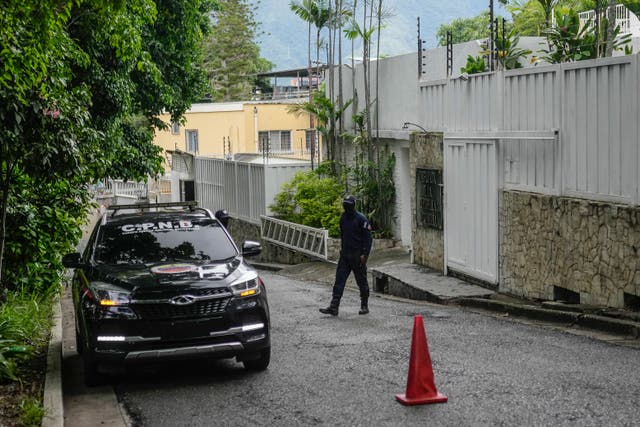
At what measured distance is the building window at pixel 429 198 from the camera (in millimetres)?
18639

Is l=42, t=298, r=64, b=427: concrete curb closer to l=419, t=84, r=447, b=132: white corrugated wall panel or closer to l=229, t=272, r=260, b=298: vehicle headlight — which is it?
l=229, t=272, r=260, b=298: vehicle headlight

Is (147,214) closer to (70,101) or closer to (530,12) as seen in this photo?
(70,101)

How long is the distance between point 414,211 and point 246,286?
35.8 ft

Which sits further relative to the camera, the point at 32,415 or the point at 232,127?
the point at 232,127

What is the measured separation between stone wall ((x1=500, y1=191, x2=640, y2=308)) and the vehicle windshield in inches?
209

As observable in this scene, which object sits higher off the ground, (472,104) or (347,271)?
(472,104)

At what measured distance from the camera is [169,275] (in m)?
9.55

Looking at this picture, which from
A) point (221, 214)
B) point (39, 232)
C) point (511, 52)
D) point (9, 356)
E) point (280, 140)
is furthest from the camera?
point (280, 140)

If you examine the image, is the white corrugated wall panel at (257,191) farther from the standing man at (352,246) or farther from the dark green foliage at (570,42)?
the standing man at (352,246)

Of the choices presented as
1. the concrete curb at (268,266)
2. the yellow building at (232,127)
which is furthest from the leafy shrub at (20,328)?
the yellow building at (232,127)

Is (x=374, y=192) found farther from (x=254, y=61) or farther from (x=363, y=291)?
(x=254, y=61)

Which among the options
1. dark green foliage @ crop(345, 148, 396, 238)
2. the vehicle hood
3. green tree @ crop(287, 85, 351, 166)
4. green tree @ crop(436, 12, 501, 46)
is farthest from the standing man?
green tree @ crop(436, 12, 501, 46)

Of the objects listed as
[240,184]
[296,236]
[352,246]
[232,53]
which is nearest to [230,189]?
[240,184]

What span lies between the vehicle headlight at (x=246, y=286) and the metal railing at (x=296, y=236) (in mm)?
14378
